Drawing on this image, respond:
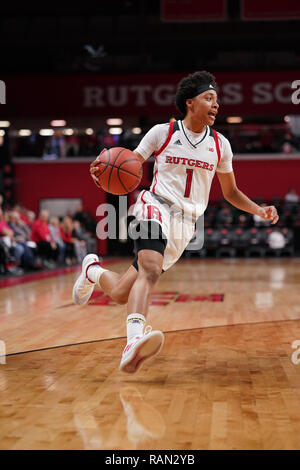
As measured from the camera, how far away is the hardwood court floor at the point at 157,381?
2465mm

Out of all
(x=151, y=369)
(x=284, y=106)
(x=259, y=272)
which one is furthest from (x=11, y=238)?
(x=151, y=369)

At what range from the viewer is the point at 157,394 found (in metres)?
3.14

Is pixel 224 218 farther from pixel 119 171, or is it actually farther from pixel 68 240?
pixel 119 171

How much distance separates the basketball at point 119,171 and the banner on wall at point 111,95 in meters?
10.5

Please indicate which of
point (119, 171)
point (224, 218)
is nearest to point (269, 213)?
point (119, 171)

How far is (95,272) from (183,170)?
91cm

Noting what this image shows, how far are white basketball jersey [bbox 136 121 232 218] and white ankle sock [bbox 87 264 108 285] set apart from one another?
26.7 inches

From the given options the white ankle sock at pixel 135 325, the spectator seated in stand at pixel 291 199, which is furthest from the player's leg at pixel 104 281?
the spectator seated in stand at pixel 291 199

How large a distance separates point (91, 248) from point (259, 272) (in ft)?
19.3

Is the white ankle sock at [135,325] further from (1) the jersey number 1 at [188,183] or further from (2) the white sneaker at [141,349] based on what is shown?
(1) the jersey number 1 at [188,183]

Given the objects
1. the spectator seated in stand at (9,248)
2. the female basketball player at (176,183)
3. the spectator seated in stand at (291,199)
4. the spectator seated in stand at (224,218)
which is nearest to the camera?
the female basketball player at (176,183)

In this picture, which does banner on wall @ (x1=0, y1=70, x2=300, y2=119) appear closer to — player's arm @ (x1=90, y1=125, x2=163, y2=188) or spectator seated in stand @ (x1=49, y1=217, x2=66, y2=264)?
spectator seated in stand @ (x1=49, y1=217, x2=66, y2=264)

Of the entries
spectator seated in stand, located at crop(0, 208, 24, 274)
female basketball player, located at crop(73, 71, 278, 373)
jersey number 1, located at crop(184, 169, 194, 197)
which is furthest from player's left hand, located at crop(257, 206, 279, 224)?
spectator seated in stand, located at crop(0, 208, 24, 274)

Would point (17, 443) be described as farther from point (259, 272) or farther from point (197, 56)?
point (197, 56)
